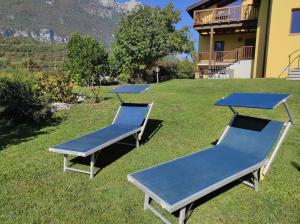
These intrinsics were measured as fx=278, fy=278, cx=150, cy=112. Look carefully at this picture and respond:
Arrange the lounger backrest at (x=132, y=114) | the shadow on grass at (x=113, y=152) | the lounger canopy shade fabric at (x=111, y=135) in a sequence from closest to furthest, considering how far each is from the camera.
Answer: the lounger canopy shade fabric at (x=111, y=135)
the shadow on grass at (x=113, y=152)
the lounger backrest at (x=132, y=114)

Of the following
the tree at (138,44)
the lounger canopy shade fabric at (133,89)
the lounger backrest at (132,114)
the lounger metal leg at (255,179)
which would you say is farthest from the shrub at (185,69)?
the lounger metal leg at (255,179)

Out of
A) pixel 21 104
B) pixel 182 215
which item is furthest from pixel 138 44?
pixel 182 215

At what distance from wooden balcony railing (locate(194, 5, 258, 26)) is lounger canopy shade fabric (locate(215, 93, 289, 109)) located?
Result: 634 inches

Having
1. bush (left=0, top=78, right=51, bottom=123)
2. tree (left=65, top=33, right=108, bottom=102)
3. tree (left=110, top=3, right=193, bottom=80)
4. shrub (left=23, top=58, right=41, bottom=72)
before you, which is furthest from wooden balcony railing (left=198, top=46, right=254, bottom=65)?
bush (left=0, top=78, right=51, bottom=123)

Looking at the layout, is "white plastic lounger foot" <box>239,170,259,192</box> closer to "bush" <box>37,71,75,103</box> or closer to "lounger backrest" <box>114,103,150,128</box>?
"lounger backrest" <box>114,103,150,128</box>

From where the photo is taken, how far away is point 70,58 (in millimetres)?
18844

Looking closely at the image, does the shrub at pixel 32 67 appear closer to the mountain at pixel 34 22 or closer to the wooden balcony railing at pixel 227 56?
the wooden balcony railing at pixel 227 56

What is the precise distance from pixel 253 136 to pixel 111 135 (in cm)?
264

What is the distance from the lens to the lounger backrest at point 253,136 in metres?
4.38

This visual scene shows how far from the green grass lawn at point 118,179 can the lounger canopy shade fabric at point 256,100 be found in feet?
4.20

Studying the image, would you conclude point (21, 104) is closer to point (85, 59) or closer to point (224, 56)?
point (85, 59)

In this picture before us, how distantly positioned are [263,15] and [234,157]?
54.2 ft

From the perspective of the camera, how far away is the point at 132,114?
21.6 feet

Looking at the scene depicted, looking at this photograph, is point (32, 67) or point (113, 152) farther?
point (32, 67)
